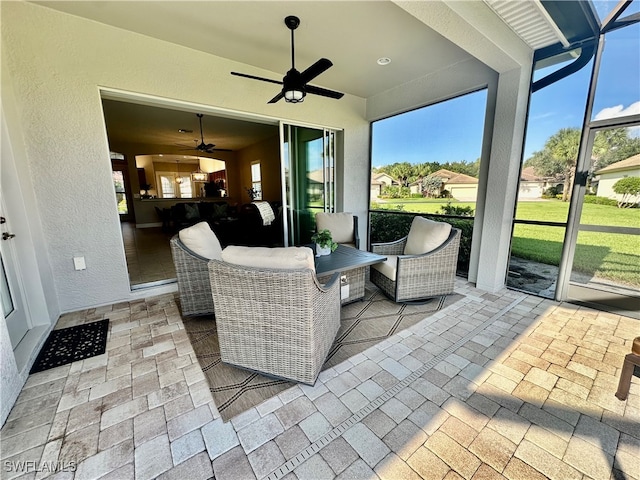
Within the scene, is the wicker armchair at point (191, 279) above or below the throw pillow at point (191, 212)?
below

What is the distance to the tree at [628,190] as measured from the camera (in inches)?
98.8

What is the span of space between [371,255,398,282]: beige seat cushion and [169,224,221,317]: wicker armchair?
1.92 meters

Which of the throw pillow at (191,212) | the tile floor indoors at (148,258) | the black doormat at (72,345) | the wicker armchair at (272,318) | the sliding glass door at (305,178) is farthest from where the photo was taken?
the throw pillow at (191,212)

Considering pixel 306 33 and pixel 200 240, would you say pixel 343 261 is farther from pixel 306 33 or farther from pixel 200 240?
pixel 306 33

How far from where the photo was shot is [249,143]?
28.6ft

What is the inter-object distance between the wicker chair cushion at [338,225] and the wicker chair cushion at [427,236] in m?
1.09

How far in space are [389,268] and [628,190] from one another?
2459mm

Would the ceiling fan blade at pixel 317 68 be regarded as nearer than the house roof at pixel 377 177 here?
Yes

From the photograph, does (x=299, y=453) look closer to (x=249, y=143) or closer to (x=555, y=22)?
(x=555, y=22)

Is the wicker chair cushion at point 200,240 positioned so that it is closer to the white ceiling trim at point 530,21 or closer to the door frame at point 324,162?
Answer: the door frame at point 324,162

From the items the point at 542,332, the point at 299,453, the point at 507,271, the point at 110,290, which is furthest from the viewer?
the point at 507,271

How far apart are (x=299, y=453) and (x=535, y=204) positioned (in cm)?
364

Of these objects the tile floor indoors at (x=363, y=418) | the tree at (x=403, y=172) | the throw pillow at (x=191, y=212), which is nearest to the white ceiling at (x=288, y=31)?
the tree at (x=403, y=172)

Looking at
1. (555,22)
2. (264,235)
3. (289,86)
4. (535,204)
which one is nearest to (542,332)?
(535,204)
